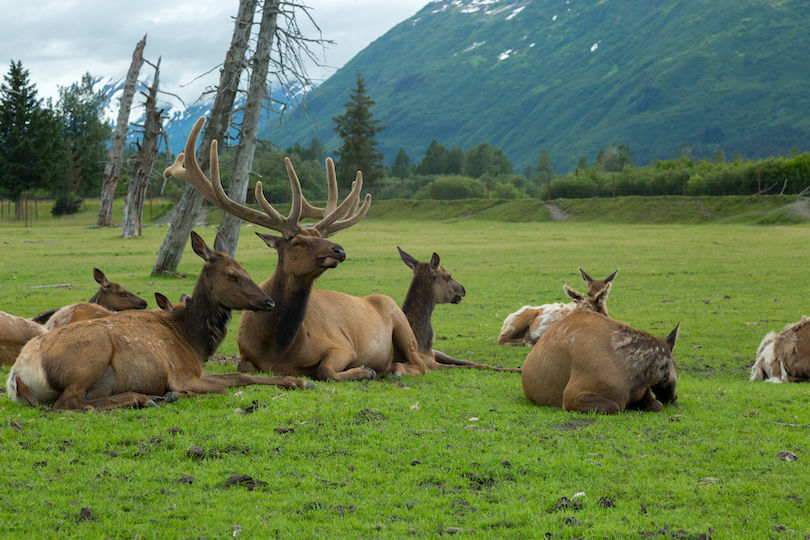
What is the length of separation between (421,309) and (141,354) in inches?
184

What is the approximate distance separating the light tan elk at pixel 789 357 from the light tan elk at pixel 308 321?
4.38 meters

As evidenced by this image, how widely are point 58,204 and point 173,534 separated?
66152 mm

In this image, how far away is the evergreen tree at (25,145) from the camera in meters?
61.7

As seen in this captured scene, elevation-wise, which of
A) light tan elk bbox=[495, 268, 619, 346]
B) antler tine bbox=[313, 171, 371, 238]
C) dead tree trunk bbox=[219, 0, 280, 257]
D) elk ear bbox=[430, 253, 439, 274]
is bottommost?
light tan elk bbox=[495, 268, 619, 346]

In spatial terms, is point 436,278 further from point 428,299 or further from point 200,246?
point 200,246

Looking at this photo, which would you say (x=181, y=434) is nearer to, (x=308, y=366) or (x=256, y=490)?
(x=256, y=490)

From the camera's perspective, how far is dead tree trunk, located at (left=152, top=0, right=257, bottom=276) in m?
19.2

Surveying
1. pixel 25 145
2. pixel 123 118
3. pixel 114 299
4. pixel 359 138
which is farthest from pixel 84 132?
pixel 114 299

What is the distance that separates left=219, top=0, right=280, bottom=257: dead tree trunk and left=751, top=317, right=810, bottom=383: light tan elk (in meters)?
13.1

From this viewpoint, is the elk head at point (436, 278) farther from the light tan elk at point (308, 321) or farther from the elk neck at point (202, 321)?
the elk neck at point (202, 321)

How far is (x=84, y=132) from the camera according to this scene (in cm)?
8269

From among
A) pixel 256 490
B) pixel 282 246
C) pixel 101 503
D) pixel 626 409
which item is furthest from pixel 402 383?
pixel 101 503

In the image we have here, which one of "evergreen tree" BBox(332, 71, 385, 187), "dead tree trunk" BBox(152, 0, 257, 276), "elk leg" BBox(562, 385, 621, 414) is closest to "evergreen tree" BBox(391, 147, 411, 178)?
"evergreen tree" BBox(332, 71, 385, 187)

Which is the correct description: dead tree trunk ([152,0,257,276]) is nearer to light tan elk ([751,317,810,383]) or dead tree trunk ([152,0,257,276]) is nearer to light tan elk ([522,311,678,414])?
light tan elk ([522,311,678,414])
